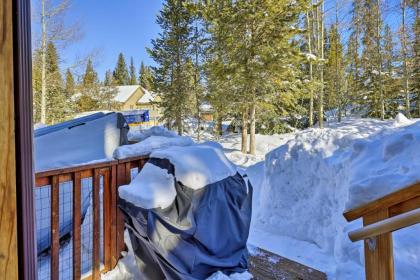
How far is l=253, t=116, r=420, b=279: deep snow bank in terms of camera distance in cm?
204

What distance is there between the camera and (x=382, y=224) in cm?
107

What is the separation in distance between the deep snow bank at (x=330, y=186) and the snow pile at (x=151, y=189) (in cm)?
135

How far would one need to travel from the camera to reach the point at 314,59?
11.1m

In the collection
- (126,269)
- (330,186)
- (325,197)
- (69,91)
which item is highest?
(69,91)

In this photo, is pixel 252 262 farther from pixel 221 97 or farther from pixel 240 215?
pixel 221 97

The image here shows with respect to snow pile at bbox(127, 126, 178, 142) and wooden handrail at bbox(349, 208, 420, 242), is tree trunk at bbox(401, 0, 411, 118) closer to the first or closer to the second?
snow pile at bbox(127, 126, 178, 142)

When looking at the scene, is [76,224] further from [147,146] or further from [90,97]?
[90,97]

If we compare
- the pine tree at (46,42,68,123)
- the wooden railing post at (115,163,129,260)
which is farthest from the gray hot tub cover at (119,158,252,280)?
the pine tree at (46,42,68,123)

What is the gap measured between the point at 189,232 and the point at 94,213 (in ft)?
2.55

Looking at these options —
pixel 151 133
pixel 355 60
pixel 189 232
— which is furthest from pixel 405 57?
pixel 189 232

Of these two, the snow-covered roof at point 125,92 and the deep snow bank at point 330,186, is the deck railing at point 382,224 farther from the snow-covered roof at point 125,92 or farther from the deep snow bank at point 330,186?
the snow-covered roof at point 125,92

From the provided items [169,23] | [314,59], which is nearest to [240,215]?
[314,59]

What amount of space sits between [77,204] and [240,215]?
134 cm

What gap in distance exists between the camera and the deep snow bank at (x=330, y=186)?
2045 mm
